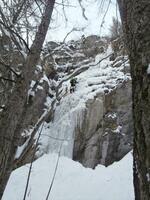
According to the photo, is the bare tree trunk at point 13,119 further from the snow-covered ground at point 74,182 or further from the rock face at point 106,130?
the rock face at point 106,130

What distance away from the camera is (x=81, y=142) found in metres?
9.55

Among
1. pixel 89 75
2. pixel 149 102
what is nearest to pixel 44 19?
pixel 149 102


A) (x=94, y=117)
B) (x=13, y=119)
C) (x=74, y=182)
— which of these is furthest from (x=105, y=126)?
(x=13, y=119)

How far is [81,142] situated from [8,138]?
6.14 m

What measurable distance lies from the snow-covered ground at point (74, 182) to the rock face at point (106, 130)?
284mm

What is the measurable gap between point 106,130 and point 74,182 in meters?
1.70

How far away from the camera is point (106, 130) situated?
9359 mm

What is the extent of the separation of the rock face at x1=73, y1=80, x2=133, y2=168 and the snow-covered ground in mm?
284

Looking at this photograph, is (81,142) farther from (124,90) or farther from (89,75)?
(89,75)

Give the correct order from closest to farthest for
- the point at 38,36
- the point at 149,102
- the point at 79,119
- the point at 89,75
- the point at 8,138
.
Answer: the point at 149,102 → the point at 8,138 → the point at 38,36 → the point at 79,119 → the point at 89,75

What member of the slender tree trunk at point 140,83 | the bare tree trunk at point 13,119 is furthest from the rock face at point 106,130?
the slender tree trunk at point 140,83

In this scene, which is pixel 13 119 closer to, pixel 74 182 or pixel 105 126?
pixel 74 182

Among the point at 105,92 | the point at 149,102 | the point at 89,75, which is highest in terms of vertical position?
the point at 89,75

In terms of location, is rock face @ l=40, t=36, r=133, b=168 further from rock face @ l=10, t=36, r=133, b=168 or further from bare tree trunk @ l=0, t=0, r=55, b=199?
bare tree trunk @ l=0, t=0, r=55, b=199
